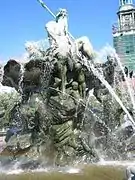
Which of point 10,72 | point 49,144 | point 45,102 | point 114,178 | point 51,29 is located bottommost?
point 114,178

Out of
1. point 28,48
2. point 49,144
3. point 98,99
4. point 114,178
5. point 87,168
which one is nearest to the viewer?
point 114,178

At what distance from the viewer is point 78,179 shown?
1040 cm

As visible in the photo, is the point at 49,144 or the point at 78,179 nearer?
the point at 78,179

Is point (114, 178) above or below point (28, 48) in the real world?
below

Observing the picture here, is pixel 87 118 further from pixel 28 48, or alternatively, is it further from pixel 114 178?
pixel 114 178

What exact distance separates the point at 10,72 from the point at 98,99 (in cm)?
277

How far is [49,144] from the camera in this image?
1245cm

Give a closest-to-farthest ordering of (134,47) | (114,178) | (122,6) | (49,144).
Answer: (114,178), (49,144), (134,47), (122,6)

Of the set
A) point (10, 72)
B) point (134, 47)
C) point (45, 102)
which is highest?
point (134, 47)

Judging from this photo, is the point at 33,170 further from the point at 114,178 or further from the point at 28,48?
the point at 28,48

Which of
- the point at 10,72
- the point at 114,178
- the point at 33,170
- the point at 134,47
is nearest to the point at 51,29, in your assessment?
the point at 10,72

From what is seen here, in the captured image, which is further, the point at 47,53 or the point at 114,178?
the point at 47,53

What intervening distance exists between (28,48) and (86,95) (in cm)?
204

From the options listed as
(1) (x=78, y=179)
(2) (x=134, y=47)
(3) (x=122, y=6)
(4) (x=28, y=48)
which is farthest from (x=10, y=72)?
(3) (x=122, y=6)
